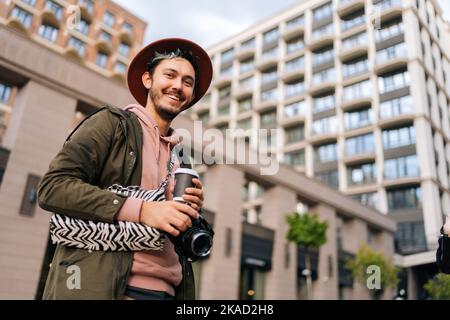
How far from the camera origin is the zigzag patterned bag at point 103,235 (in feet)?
4.55

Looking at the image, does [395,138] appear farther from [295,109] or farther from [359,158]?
[295,109]

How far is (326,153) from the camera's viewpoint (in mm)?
33625

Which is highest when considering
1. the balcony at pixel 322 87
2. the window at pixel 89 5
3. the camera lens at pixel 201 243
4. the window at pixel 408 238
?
the window at pixel 89 5

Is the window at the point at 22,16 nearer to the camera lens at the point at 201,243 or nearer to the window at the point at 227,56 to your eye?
the window at the point at 227,56

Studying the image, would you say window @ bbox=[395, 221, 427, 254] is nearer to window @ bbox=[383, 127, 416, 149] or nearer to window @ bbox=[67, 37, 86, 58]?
window @ bbox=[383, 127, 416, 149]

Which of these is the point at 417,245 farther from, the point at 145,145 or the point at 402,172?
the point at 145,145

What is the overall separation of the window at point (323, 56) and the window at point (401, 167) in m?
10.4

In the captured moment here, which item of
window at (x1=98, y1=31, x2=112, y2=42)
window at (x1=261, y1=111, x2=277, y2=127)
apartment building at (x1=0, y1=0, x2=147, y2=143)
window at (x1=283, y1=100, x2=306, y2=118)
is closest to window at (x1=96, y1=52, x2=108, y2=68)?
apartment building at (x1=0, y1=0, x2=147, y2=143)

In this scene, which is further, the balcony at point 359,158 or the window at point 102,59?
the window at point 102,59

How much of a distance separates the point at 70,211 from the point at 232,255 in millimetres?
17832

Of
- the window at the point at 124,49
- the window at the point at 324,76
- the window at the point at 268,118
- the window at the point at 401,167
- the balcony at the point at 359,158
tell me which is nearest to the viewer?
the window at the point at 401,167

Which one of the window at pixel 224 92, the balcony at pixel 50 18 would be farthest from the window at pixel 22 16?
the window at pixel 224 92
